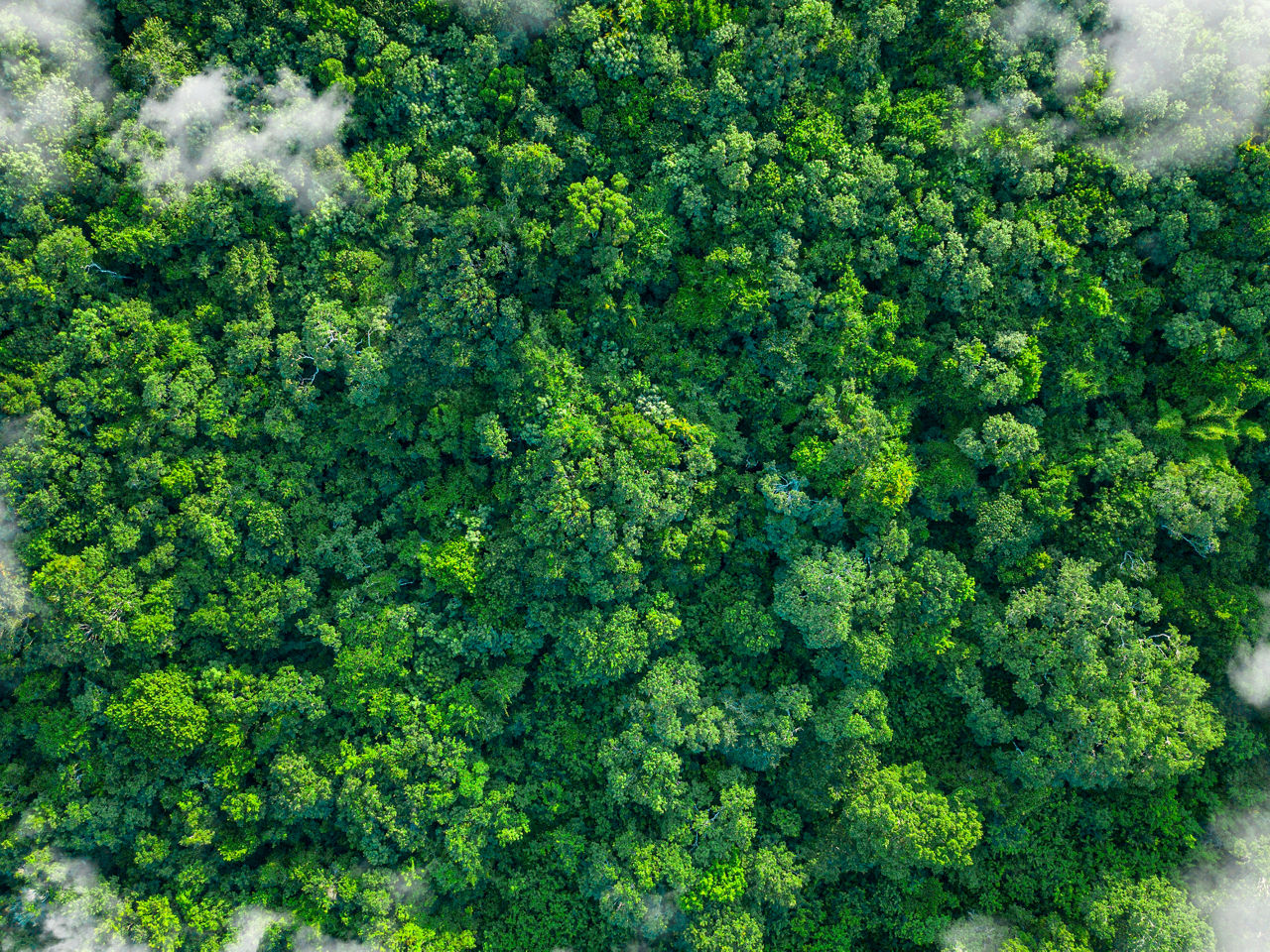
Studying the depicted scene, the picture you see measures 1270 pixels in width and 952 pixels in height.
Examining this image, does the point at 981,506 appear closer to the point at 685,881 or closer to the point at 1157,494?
the point at 1157,494

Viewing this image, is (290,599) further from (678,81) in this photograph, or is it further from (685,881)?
(678,81)

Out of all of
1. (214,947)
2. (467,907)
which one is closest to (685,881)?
(467,907)

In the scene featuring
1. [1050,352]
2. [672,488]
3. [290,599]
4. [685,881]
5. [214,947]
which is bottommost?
[214,947]

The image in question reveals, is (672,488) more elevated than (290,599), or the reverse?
(672,488)

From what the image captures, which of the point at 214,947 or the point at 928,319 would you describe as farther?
the point at 928,319

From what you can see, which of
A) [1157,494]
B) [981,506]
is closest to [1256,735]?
[1157,494]

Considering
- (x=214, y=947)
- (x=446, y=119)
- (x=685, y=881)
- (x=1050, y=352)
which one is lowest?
(x=214, y=947)
